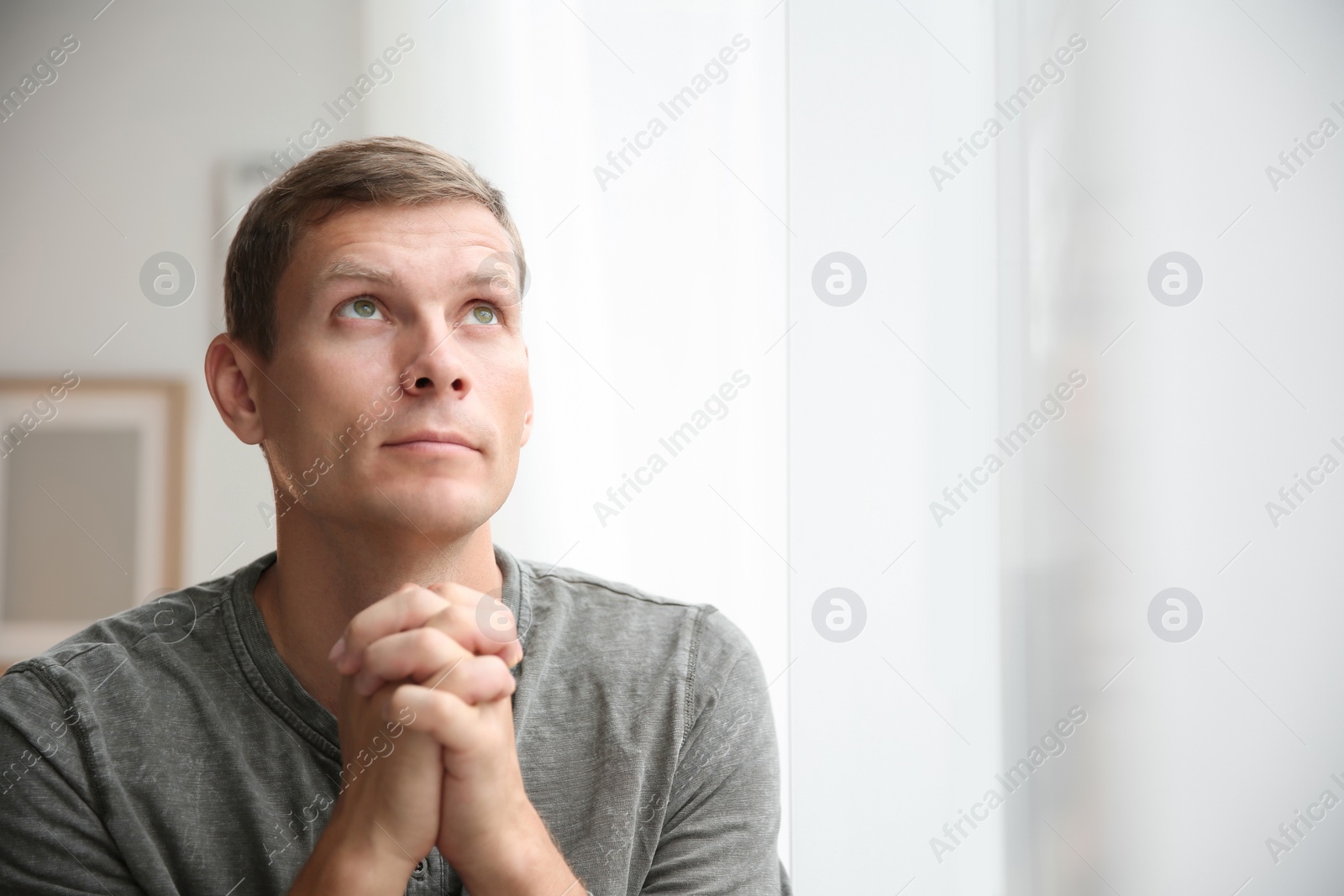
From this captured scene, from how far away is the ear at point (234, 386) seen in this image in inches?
46.2

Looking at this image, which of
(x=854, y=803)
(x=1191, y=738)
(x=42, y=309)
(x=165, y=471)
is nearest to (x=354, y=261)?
(x=165, y=471)

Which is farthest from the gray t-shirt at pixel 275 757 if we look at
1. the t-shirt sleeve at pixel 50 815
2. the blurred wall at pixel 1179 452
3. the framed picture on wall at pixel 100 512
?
the blurred wall at pixel 1179 452

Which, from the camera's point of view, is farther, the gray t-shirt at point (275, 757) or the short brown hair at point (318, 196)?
the short brown hair at point (318, 196)

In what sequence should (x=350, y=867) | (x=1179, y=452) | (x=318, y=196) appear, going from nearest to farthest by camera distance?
(x=350, y=867), (x=318, y=196), (x=1179, y=452)

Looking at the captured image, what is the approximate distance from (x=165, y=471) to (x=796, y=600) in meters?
1.09

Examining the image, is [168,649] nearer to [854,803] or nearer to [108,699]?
[108,699]

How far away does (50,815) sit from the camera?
0.92 m

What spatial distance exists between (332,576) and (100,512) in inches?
29.0

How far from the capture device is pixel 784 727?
1.56 m

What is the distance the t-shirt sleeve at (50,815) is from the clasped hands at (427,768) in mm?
235

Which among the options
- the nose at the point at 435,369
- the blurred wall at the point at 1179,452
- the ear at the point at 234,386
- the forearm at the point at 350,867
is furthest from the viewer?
the blurred wall at the point at 1179,452

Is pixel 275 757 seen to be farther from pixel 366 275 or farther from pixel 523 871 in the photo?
pixel 366 275

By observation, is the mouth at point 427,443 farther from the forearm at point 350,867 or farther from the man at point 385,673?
the forearm at point 350,867

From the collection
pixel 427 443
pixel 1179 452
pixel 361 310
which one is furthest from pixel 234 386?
pixel 1179 452
